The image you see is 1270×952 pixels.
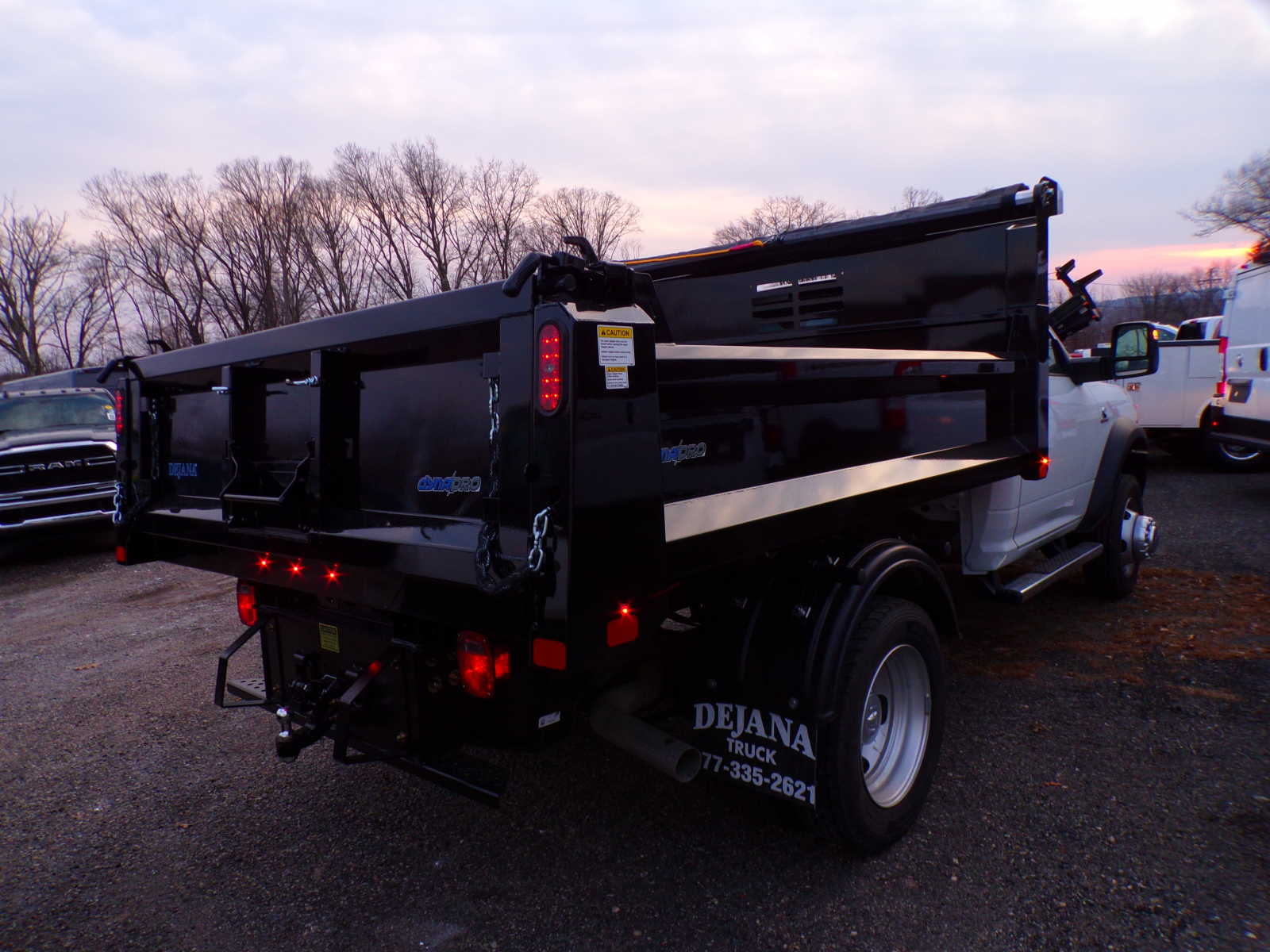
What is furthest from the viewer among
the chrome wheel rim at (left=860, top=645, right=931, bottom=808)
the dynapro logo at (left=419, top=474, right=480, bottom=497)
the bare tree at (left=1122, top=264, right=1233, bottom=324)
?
the bare tree at (left=1122, top=264, right=1233, bottom=324)

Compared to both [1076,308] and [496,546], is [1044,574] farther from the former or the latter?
[496,546]

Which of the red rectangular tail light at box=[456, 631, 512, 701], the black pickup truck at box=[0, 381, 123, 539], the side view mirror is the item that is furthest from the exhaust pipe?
the black pickup truck at box=[0, 381, 123, 539]

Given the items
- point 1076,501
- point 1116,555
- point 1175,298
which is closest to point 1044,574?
point 1076,501

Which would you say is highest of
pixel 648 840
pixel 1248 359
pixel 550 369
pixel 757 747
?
pixel 1248 359

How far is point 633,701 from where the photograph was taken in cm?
273

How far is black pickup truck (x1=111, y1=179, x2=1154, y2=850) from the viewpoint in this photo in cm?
204

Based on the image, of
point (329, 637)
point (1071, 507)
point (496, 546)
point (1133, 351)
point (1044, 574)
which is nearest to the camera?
point (496, 546)

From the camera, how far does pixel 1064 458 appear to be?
4.95 meters

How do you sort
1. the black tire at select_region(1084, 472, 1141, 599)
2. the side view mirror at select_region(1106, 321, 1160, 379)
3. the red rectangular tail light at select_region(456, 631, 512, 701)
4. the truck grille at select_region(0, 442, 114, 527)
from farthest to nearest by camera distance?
the truck grille at select_region(0, 442, 114, 527)
the black tire at select_region(1084, 472, 1141, 599)
the side view mirror at select_region(1106, 321, 1160, 379)
the red rectangular tail light at select_region(456, 631, 512, 701)

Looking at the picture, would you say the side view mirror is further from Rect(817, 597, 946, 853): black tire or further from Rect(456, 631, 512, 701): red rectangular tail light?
Rect(456, 631, 512, 701): red rectangular tail light

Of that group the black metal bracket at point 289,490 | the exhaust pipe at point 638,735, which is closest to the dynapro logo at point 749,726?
the exhaust pipe at point 638,735

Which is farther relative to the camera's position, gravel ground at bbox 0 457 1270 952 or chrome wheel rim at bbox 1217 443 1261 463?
chrome wheel rim at bbox 1217 443 1261 463

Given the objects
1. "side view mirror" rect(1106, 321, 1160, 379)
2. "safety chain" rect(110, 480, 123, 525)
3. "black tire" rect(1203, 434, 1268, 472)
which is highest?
"side view mirror" rect(1106, 321, 1160, 379)

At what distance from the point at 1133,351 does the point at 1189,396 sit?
854 cm
